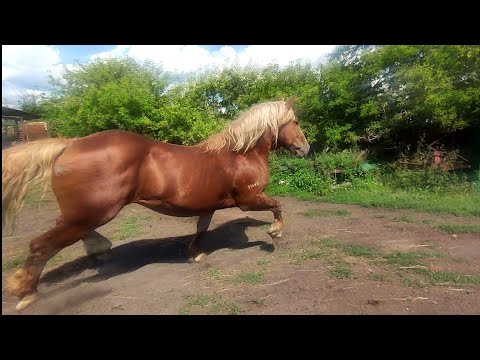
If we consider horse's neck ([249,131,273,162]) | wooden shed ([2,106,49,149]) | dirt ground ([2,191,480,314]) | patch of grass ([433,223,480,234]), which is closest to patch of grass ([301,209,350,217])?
dirt ground ([2,191,480,314])

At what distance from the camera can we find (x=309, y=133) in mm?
9836

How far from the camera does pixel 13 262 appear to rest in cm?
409

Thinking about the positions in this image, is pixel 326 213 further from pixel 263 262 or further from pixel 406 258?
pixel 263 262

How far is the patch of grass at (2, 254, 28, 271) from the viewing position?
155 inches

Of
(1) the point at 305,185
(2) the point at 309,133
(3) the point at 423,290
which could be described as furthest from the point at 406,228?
(2) the point at 309,133

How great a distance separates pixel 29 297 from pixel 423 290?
4.02m

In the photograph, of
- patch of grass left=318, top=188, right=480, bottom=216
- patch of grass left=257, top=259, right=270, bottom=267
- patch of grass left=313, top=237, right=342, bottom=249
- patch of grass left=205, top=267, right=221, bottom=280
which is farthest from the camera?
patch of grass left=318, top=188, right=480, bottom=216

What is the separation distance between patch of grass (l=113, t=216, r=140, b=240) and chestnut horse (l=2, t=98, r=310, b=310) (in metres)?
1.24

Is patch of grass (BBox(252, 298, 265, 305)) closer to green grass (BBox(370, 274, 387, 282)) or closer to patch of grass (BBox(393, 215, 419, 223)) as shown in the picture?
green grass (BBox(370, 274, 387, 282))

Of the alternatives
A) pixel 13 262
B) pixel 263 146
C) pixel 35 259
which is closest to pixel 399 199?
pixel 263 146

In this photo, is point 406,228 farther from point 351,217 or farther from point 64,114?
point 64,114

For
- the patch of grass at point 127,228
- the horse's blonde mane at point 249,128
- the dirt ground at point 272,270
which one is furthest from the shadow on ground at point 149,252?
the horse's blonde mane at point 249,128

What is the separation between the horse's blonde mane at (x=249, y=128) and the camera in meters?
4.21

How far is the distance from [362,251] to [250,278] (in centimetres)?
169
